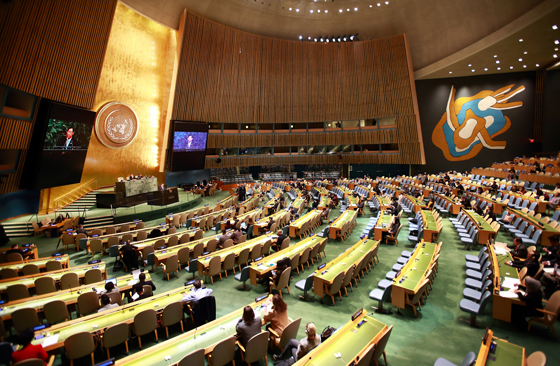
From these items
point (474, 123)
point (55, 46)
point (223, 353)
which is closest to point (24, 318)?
point (223, 353)

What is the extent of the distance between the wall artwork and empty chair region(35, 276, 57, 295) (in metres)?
26.6

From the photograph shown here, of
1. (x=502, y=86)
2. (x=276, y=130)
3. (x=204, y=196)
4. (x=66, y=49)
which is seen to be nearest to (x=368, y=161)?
(x=276, y=130)

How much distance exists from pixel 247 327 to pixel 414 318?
3.21m

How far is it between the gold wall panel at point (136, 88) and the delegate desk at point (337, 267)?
1500 centimetres

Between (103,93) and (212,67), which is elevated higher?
(212,67)

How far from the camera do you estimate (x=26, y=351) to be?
325 centimetres

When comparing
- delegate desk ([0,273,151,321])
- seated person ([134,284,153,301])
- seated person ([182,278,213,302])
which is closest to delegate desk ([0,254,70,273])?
delegate desk ([0,273,151,321])

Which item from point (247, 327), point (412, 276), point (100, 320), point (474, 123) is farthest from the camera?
point (474, 123)

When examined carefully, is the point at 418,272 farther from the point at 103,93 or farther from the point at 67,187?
the point at 103,93

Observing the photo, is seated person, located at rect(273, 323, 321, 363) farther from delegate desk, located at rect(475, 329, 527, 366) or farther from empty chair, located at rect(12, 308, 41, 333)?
empty chair, located at rect(12, 308, 41, 333)

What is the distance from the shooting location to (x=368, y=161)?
1005 inches

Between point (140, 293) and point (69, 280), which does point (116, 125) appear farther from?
point (140, 293)

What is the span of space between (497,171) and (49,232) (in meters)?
24.9

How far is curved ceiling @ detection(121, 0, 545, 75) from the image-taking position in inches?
705
